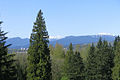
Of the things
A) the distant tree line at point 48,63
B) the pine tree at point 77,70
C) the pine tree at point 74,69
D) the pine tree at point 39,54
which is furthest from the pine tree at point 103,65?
the pine tree at point 39,54

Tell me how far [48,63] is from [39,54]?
1.68 metres

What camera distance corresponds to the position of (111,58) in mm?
59062

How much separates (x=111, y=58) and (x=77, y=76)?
395 inches

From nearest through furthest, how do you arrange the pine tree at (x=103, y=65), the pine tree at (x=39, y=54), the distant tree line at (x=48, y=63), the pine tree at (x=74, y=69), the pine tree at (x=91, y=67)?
the distant tree line at (x=48, y=63) < the pine tree at (x=39, y=54) < the pine tree at (x=103, y=65) < the pine tree at (x=91, y=67) < the pine tree at (x=74, y=69)

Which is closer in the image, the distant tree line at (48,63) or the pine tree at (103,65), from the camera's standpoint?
the distant tree line at (48,63)

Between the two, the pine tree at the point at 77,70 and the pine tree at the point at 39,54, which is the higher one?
the pine tree at the point at 39,54

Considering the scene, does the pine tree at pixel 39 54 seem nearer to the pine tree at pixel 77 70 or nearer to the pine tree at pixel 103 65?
the pine tree at pixel 103 65

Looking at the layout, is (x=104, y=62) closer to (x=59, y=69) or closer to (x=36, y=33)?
(x=59, y=69)

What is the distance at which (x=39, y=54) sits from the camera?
28.8 meters

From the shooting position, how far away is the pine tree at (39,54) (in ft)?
93.8

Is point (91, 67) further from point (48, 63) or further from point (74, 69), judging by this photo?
point (48, 63)

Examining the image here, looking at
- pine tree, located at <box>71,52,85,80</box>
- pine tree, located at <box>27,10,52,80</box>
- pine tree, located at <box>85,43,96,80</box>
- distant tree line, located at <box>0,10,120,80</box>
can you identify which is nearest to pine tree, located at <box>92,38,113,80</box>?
distant tree line, located at <box>0,10,120,80</box>

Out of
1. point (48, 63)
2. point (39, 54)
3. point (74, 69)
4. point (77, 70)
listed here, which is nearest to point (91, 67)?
point (77, 70)

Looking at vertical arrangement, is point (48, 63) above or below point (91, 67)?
above
